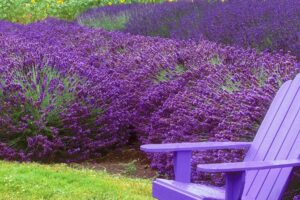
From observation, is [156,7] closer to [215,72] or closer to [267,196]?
[215,72]

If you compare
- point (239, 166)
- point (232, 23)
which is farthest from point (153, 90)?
point (239, 166)

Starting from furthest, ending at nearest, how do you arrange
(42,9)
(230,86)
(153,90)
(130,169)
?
(42,9) < (153,90) < (130,169) < (230,86)

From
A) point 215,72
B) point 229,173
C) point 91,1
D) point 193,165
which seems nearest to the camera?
point 229,173

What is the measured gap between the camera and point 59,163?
706 centimetres

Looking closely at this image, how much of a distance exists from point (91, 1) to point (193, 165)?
37.9 feet

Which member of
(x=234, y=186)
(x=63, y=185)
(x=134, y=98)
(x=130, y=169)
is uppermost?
(x=234, y=186)

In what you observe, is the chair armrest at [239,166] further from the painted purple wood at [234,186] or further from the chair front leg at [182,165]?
the chair front leg at [182,165]

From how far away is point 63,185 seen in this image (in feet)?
18.7

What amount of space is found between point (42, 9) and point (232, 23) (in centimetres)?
952

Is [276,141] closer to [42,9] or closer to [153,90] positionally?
[153,90]

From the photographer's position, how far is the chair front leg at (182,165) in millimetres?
4555

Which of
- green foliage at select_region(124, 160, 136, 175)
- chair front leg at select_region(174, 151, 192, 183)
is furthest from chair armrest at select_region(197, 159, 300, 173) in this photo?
green foliage at select_region(124, 160, 136, 175)

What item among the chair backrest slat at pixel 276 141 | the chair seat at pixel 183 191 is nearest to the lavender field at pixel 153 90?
the chair backrest slat at pixel 276 141

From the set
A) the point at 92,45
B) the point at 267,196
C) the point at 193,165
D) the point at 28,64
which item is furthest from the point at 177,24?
the point at 267,196
